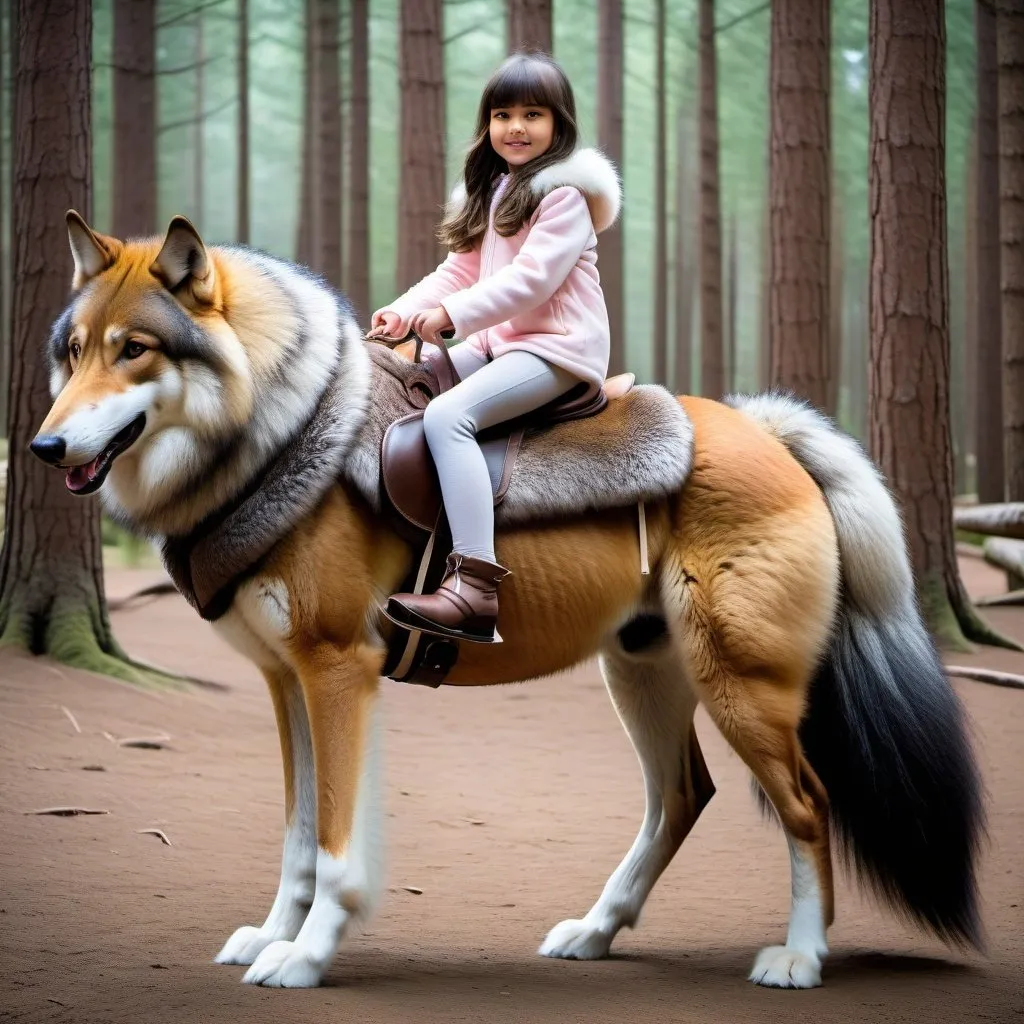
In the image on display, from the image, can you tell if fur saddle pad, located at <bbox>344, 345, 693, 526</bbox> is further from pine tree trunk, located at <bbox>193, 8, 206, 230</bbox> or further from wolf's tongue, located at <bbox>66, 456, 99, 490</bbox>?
pine tree trunk, located at <bbox>193, 8, 206, 230</bbox>

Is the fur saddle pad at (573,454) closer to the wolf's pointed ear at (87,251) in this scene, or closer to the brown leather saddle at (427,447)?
the brown leather saddle at (427,447)

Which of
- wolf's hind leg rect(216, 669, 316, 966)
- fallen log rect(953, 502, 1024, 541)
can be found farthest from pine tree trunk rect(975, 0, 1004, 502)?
wolf's hind leg rect(216, 669, 316, 966)

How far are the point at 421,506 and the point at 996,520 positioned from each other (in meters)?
10.5

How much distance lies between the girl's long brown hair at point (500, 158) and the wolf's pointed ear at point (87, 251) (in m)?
1.04

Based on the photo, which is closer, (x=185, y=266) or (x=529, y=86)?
(x=185, y=266)

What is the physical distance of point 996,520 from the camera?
12.7 m

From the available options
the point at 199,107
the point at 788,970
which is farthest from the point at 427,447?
the point at 199,107

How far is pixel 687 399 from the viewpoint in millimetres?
4172

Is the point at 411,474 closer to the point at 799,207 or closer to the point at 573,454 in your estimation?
the point at 573,454

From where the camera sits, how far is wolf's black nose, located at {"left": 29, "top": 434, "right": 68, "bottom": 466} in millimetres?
3111

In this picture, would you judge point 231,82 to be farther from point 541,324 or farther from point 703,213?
point 541,324

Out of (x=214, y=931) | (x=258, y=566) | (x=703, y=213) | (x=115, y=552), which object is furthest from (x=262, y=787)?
(x=703, y=213)

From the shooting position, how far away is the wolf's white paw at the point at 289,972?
134 inches

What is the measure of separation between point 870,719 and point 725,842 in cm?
196
